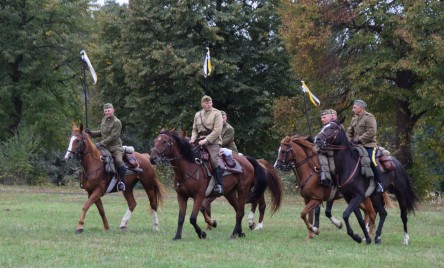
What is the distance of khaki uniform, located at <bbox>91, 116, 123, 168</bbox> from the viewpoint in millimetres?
19078

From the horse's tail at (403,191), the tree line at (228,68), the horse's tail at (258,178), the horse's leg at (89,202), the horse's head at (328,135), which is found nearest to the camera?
the horse's head at (328,135)

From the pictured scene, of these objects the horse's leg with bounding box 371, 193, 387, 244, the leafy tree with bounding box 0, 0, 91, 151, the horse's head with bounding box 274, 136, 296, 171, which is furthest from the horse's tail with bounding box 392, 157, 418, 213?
the leafy tree with bounding box 0, 0, 91, 151

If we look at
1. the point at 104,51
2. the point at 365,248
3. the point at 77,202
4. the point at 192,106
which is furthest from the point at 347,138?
the point at 104,51

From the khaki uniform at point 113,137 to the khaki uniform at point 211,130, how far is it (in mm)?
2178

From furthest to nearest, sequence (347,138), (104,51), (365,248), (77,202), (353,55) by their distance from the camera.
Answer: (104,51)
(353,55)
(77,202)
(347,138)
(365,248)

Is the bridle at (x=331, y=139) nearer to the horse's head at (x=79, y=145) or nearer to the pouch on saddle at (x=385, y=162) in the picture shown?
the pouch on saddle at (x=385, y=162)

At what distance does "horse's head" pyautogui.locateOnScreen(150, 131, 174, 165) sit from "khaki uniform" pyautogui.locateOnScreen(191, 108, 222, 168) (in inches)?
36.8

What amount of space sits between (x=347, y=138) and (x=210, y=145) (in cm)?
311

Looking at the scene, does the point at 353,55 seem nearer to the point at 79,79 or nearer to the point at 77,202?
the point at 77,202

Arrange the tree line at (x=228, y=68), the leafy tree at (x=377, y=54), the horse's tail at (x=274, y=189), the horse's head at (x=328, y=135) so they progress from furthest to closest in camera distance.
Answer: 1. the tree line at (x=228, y=68)
2. the leafy tree at (x=377, y=54)
3. the horse's tail at (x=274, y=189)
4. the horse's head at (x=328, y=135)

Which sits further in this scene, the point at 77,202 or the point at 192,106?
the point at 192,106

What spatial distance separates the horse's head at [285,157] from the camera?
18.3 meters

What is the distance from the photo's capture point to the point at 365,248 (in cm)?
1608

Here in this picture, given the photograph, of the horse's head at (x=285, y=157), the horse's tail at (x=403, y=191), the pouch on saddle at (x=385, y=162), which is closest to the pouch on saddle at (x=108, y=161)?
the horse's head at (x=285, y=157)
